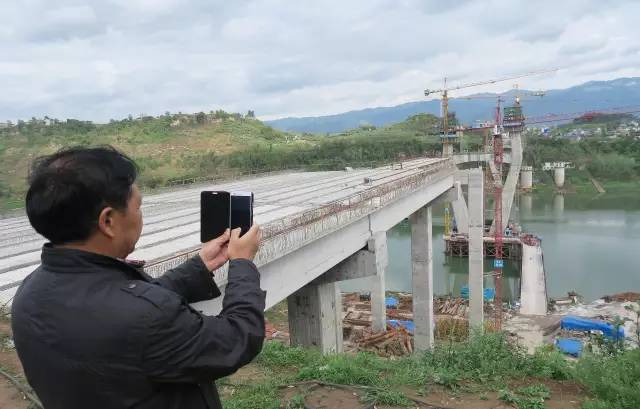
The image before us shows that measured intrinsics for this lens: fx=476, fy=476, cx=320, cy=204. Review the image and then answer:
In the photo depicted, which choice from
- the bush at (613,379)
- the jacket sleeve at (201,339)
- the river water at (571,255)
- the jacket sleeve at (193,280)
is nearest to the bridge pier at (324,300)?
the bush at (613,379)

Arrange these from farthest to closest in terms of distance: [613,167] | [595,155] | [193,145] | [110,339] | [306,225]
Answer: [595,155], [613,167], [193,145], [306,225], [110,339]

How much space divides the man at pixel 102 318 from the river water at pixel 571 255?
2589cm

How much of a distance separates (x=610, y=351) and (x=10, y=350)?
7.42 meters

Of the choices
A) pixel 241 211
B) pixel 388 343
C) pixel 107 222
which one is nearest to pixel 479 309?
pixel 388 343

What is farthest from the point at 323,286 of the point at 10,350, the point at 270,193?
the point at 10,350

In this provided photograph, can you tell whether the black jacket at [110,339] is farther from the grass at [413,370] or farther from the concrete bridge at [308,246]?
the concrete bridge at [308,246]

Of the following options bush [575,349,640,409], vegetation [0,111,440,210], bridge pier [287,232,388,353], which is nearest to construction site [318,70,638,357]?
bridge pier [287,232,388,353]

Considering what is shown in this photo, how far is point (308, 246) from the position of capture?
9.22 m

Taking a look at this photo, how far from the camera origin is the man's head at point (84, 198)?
4.72ft

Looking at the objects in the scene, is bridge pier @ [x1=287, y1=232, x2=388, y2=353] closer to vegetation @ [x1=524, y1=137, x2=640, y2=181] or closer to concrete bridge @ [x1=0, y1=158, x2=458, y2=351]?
concrete bridge @ [x1=0, y1=158, x2=458, y2=351]

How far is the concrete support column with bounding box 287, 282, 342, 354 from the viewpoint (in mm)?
11484

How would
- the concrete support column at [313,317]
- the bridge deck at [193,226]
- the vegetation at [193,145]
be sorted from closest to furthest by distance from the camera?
1. the bridge deck at [193,226]
2. the concrete support column at [313,317]
3. the vegetation at [193,145]

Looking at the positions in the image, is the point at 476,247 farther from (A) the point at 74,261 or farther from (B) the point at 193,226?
(A) the point at 74,261

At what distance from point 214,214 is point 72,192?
680 mm
